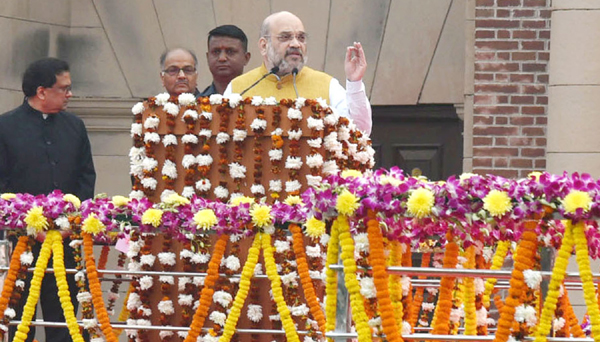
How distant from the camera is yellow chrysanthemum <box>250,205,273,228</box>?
15.8 ft

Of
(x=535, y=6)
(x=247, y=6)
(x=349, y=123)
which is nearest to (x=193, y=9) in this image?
(x=247, y=6)

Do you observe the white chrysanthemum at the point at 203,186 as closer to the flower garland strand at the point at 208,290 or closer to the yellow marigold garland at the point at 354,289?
the flower garland strand at the point at 208,290

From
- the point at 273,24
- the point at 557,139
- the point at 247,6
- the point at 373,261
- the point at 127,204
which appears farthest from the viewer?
the point at 247,6

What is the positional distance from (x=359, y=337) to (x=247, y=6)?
21.8 feet

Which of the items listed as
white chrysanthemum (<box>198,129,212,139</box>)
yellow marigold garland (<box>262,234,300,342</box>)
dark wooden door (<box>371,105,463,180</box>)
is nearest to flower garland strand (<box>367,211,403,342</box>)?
yellow marigold garland (<box>262,234,300,342</box>)

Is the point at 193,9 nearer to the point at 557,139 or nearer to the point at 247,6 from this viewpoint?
the point at 247,6

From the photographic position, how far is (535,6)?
9180 mm

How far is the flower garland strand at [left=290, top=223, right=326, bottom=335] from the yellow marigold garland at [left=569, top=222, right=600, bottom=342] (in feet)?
3.57

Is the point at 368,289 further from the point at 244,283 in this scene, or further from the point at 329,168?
the point at 329,168

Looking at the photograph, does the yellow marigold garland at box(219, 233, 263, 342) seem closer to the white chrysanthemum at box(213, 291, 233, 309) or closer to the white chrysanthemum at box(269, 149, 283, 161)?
the white chrysanthemum at box(213, 291, 233, 309)

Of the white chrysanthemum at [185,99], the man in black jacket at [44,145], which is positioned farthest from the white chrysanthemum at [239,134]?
the man in black jacket at [44,145]

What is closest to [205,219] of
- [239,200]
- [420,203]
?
[239,200]

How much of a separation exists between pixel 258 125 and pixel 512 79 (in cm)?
437

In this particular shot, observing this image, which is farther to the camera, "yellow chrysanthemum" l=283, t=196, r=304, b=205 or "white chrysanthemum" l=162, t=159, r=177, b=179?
"white chrysanthemum" l=162, t=159, r=177, b=179
